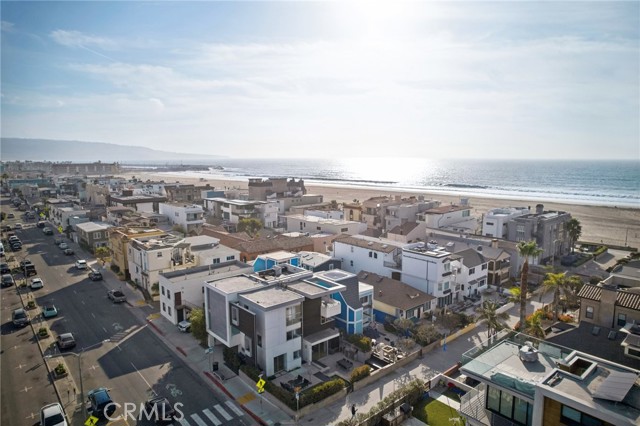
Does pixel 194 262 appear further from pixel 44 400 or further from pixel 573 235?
pixel 573 235

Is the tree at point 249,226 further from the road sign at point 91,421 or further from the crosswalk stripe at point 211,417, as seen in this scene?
the road sign at point 91,421

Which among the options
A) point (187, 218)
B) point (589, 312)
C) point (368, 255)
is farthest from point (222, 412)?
point (187, 218)

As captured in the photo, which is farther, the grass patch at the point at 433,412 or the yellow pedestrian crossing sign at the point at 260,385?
the yellow pedestrian crossing sign at the point at 260,385

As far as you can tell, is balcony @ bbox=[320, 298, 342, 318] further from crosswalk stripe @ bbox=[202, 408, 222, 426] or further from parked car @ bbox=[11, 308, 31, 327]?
parked car @ bbox=[11, 308, 31, 327]

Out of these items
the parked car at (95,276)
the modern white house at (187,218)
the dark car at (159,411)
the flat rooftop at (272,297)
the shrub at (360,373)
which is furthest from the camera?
the modern white house at (187,218)

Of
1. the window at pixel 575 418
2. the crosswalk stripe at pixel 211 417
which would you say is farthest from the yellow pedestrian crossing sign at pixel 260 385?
the window at pixel 575 418

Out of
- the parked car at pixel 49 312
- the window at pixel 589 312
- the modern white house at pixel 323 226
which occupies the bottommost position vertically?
the parked car at pixel 49 312

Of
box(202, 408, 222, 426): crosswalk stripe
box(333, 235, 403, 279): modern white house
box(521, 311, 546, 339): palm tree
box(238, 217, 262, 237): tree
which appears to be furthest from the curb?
box(238, 217, 262, 237): tree

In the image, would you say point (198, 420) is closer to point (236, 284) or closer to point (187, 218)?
point (236, 284)
